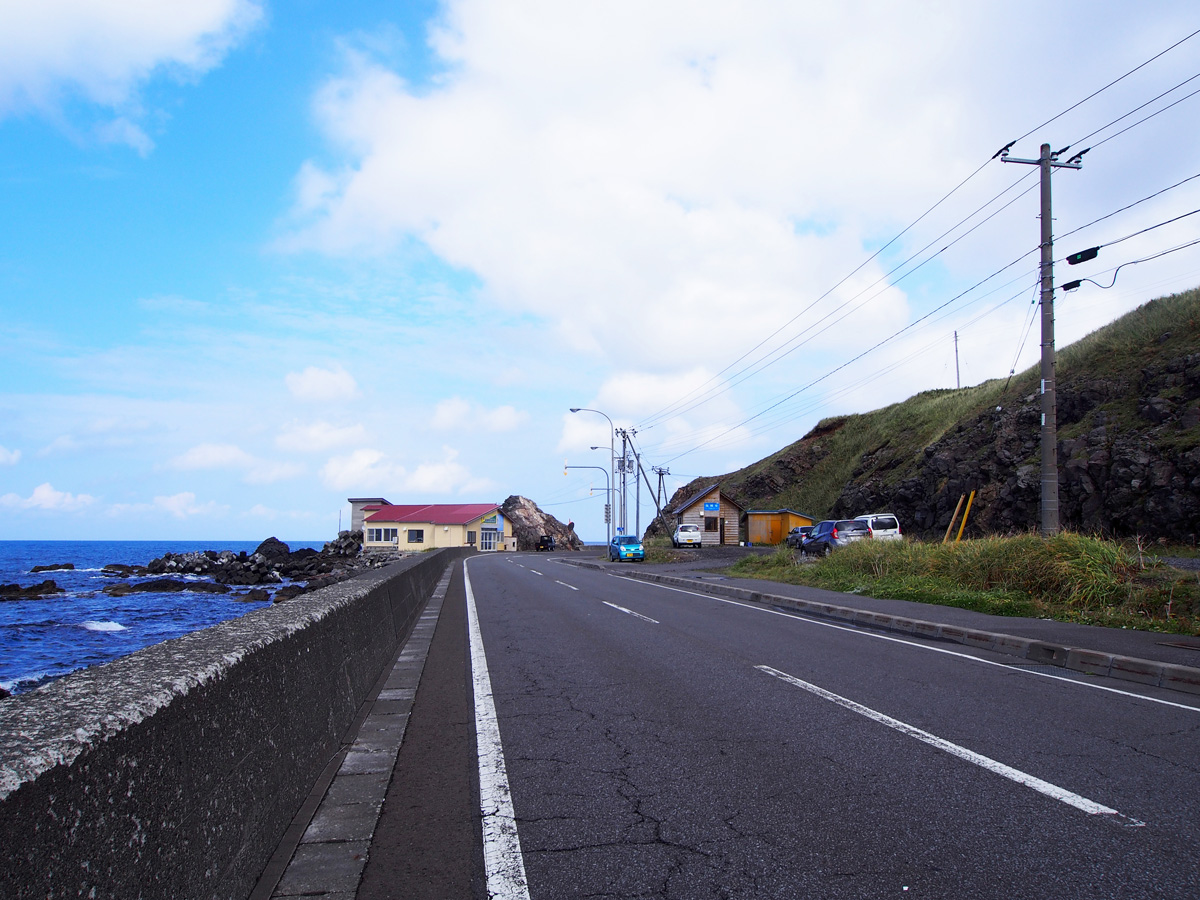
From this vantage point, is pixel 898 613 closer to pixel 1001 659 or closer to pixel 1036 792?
pixel 1001 659

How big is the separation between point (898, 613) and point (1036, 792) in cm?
960

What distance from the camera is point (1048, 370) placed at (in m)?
16.1

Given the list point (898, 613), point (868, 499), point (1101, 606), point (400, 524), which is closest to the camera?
point (1101, 606)

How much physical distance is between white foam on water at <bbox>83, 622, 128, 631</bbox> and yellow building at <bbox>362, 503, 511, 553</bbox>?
41.4 metres

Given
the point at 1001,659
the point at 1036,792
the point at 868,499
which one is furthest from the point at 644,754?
the point at 868,499

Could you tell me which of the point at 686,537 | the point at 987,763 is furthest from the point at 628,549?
the point at 987,763

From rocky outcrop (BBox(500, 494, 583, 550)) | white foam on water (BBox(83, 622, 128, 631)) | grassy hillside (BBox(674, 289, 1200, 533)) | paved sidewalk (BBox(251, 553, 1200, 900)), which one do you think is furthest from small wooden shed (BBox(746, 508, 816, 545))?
white foam on water (BBox(83, 622, 128, 631))

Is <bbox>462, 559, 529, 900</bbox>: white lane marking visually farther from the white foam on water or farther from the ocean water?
Answer: the white foam on water

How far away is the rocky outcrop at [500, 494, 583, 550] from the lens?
88.1 metres

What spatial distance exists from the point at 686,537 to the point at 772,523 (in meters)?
10.2

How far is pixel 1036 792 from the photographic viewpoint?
4406 mm

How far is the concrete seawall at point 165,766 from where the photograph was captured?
1.86 m

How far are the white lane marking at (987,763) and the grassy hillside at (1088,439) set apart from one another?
75.6 feet

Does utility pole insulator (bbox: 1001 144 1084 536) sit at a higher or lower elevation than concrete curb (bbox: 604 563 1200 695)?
higher
